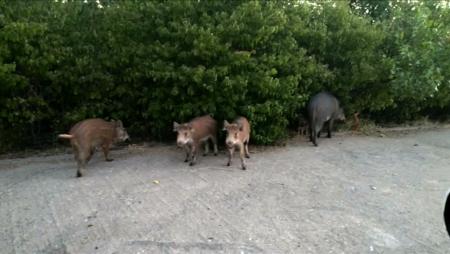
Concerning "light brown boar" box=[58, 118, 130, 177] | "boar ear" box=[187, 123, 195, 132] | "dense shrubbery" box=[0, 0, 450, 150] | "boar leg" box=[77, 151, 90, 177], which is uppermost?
"dense shrubbery" box=[0, 0, 450, 150]

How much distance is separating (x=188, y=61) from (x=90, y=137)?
7.66 feet

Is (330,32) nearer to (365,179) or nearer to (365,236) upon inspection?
(365,179)

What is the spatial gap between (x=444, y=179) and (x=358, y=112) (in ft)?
14.7

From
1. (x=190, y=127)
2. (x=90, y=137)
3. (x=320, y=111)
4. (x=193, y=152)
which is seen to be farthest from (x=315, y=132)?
(x=90, y=137)

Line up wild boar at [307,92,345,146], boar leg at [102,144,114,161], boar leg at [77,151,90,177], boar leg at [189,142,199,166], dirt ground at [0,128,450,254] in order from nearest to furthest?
dirt ground at [0,128,450,254], boar leg at [77,151,90,177], boar leg at [189,142,199,166], boar leg at [102,144,114,161], wild boar at [307,92,345,146]

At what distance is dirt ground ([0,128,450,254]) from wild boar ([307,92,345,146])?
68 cm

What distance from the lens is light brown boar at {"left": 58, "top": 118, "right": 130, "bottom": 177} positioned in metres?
7.80

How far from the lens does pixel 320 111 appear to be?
1002cm

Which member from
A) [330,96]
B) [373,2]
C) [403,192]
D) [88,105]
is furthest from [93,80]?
[373,2]

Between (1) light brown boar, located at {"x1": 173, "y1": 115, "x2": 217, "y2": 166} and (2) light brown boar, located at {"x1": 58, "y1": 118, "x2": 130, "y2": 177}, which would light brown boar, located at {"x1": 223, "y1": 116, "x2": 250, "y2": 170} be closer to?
(1) light brown boar, located at {"x1": 173, "y1": 115, "x2": 217, "y2": 166}

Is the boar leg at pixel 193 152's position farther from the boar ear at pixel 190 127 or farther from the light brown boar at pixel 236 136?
the light brown boar at pixel 236 136

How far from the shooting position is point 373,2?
1281 centimetres

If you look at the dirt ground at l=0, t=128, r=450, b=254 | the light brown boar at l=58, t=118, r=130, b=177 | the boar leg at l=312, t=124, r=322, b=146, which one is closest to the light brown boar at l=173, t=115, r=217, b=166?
the dirt ground at l=0, t=128, r=450, b=254

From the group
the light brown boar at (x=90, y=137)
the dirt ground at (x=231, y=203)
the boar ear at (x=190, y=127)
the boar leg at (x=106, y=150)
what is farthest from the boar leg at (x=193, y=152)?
the boar leg at (x=106, y=150)
